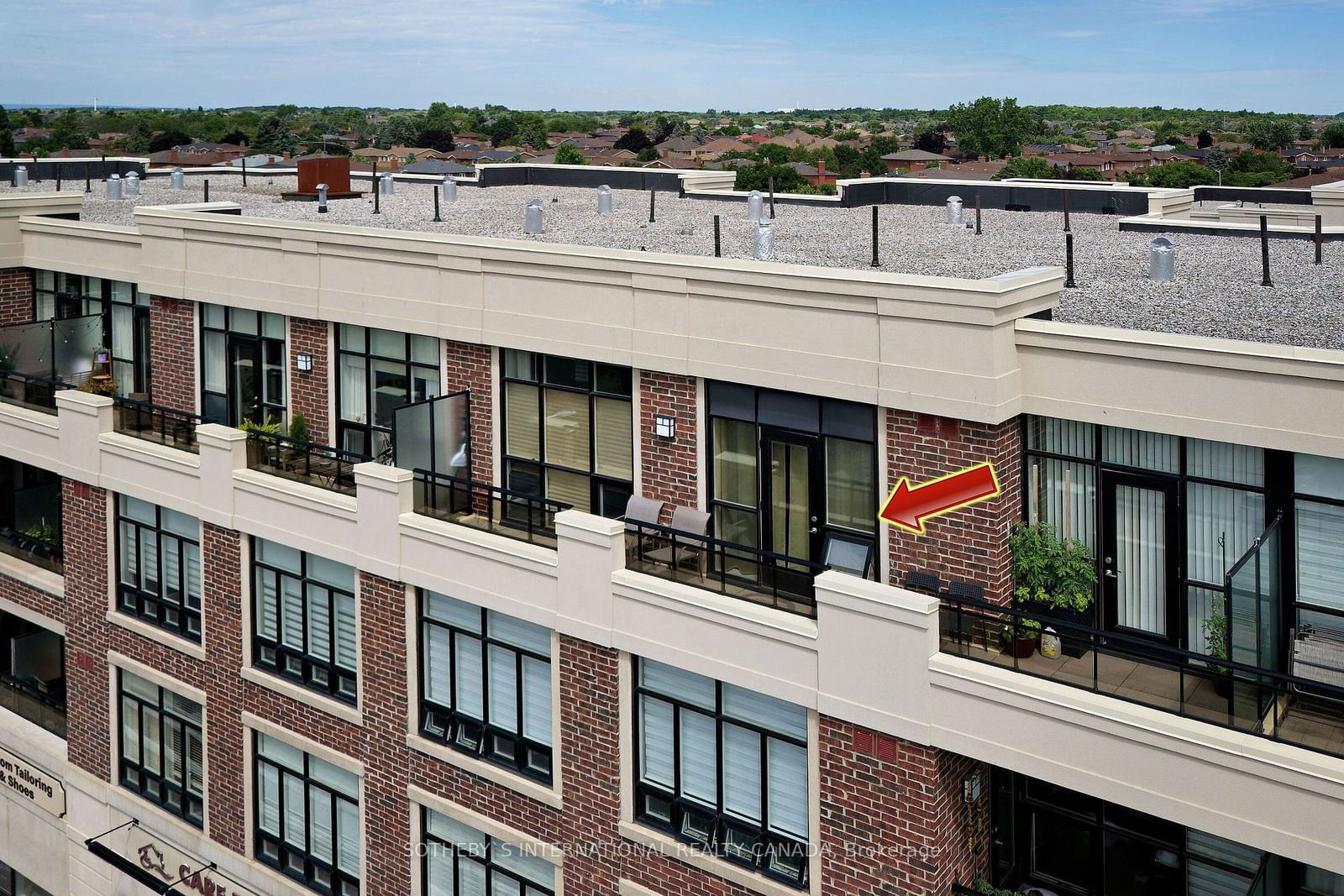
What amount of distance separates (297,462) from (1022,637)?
1269 centimetres

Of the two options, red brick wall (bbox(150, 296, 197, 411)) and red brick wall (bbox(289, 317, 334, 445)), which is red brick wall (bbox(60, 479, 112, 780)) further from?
red brick wall (bbox(289, 317, 334, 445))

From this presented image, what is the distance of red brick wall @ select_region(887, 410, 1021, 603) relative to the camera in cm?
1627

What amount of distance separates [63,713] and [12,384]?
6.95 metres

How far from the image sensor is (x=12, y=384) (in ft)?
93.0

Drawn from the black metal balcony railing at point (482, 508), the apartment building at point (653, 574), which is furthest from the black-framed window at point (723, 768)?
the black metal balcony railing at point (482, 508)

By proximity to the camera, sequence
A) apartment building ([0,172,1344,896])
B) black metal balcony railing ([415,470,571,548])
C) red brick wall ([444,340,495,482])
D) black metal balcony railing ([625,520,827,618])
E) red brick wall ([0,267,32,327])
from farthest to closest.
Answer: red brick wall ([0,267,32,327]) → red brick wall ([444,340,495,482]) → black metal balcony railing ([415,470,571,548]) → black metal balcony railing ([625,520,827,618]) → apartment building ([0,172,1344,896])

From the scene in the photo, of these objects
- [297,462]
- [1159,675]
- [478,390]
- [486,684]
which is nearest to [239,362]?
[297,462]

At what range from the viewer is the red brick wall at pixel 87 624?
26.2 metres

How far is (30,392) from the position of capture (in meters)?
28.0

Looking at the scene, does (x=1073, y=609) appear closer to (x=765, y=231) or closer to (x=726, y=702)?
(x=726, y=702)

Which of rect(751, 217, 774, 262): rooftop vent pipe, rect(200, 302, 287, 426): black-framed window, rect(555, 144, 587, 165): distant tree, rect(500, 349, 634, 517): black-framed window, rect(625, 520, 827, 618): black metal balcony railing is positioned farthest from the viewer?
rect(555, 144, 587, 165): distant tree

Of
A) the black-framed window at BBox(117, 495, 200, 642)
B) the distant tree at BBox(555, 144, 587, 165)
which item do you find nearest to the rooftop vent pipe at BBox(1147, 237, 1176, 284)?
the black-framed window at BBox(117, 495, 200, 642)

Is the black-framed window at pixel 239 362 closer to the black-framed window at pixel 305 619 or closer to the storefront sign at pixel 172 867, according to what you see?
the black-framed window at pixel 305 619

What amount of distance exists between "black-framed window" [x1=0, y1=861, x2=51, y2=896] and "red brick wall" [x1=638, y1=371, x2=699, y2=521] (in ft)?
62.2
